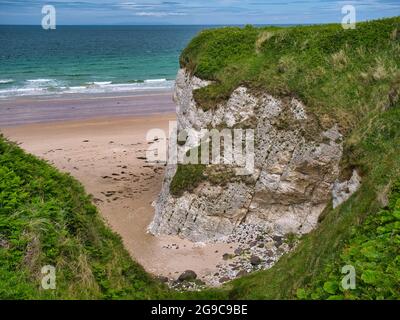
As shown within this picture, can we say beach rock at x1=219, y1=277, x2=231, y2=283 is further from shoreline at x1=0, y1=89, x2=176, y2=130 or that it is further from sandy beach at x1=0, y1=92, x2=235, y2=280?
shoreline at x1=0, y1=89, x2=176, y2=130

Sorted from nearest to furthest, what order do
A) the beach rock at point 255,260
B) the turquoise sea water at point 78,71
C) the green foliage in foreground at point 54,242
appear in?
1. the green foliage in foreground at point 54,242
2. the beach rock at point 255,260
3. the turquoise sea water at point 78,71

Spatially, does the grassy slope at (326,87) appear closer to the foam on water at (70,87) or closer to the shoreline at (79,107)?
the shoreline at (79,107)

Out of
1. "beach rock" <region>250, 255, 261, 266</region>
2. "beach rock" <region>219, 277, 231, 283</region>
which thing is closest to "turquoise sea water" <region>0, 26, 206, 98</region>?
"beach rock" <region>250, 255, 261, 266</region>

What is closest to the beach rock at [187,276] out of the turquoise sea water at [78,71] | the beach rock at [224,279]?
the beach rock at [224,279]

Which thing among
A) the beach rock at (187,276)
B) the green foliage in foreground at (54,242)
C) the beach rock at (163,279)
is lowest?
the beach rock at (163,279)

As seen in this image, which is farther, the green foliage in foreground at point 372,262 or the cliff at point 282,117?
the cliff at point 282,117

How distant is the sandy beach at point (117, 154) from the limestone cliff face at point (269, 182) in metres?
1.39

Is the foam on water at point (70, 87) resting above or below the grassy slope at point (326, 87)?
below

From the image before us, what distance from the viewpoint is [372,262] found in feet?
27.9

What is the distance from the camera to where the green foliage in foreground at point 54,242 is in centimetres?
878

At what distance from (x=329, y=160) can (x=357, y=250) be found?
10735 millimetres

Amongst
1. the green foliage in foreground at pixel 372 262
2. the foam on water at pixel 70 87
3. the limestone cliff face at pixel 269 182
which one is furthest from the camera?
the foam on water at pixel 70 87

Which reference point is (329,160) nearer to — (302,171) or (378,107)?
(302,171)

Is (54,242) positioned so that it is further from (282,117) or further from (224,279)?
(282,117)
